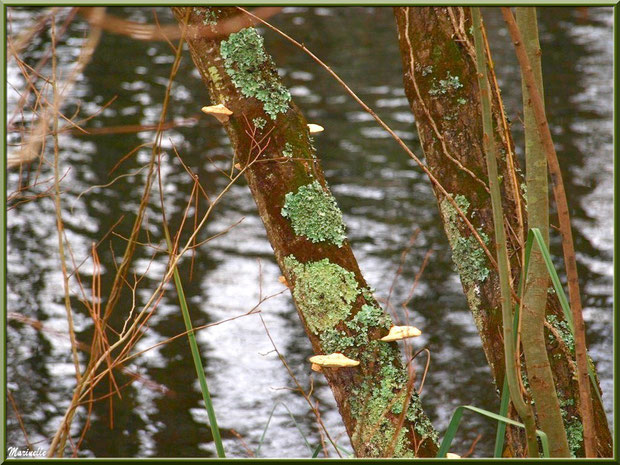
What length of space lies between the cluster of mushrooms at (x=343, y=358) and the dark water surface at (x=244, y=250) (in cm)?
47

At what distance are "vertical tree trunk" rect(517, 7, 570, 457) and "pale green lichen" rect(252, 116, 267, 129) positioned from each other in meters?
0.73

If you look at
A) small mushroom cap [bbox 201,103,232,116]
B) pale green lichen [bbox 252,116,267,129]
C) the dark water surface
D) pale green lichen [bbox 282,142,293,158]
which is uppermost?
small mushroom cap [bbox 201,103,232,116]

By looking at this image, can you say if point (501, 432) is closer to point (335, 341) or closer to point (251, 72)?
point (335, 341)

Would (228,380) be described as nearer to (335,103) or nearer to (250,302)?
(250,302)

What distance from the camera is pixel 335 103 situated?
684 cm

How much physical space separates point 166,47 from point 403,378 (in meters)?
6.71

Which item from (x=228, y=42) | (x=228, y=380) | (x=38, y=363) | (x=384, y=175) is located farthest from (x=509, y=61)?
(x=228, y=42)

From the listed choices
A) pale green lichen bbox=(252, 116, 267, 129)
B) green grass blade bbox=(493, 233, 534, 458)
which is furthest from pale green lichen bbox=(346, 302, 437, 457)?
pale green lichen bbox=(252, 116, 267, 129)

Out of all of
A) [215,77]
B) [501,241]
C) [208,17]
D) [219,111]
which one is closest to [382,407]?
[501,241]

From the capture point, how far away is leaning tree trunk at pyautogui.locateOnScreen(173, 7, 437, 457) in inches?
73.2

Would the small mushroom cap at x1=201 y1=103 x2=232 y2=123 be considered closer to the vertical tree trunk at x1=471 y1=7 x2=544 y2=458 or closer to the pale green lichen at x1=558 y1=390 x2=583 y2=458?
the vertical tree trunk at x1=471 y1=7 x2=544 y2=458

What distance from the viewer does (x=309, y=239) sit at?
197cm

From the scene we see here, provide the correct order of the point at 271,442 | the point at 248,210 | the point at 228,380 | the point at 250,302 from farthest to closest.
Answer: the point at 248,210
the point at 250,302
the point at 228,380
the point at 271,442

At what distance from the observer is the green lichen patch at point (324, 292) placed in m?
1.92
